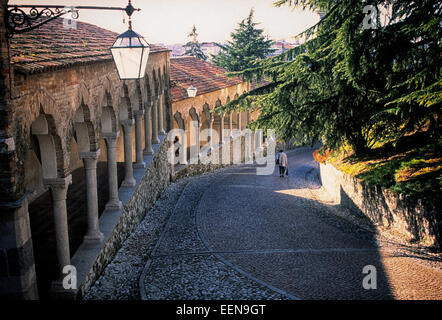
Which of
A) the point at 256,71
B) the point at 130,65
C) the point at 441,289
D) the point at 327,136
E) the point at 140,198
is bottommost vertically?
the point at 441,289

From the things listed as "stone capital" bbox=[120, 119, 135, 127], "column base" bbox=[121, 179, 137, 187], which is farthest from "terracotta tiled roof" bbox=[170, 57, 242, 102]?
"column base" bbox=[121, 179, 137, 187]

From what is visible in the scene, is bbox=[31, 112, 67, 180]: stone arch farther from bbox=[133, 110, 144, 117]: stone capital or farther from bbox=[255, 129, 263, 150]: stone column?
bbox=[255, 129, 263, 150]: stone column

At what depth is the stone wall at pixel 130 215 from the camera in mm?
8445

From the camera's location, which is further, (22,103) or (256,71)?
(256,71)

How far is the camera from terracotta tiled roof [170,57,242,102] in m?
20.9

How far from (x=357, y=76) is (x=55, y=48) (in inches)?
287

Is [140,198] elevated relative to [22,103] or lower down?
lower down

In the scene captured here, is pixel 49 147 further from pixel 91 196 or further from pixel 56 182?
pixel 91 196

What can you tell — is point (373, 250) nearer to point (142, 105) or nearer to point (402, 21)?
point (402, 21)

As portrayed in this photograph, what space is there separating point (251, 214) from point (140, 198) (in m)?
3.31

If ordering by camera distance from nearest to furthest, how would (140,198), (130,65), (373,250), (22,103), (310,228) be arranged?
(22,103)
(130,65)
(373,250)
(310,228)
(140,198)

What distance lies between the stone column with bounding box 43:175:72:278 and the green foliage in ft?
21.2

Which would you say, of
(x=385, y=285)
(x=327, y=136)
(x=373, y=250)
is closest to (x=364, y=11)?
(x=327, y=136)

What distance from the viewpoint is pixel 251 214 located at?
1361cm
